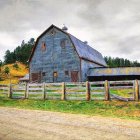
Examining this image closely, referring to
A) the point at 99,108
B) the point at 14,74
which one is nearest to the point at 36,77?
the point at 99,108

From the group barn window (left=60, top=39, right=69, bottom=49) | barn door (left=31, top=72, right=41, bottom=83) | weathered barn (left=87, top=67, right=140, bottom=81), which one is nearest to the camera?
weathered barn (left=87, top=67, right=140, bottom=81)

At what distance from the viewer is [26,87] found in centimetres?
1884

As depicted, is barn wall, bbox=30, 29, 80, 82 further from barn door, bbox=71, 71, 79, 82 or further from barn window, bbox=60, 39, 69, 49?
barn door, bbox=71, 71, 79, 82

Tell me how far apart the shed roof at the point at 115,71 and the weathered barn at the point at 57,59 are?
4.78 ft

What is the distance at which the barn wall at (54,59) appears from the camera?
3325 cm

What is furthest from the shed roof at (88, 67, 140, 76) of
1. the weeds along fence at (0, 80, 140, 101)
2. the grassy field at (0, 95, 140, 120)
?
the grassy field at (0, 95, 140, 120)

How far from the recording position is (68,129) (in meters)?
7.98

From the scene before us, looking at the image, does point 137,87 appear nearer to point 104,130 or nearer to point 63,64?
point 104,130

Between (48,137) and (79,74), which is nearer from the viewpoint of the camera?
(48,137)

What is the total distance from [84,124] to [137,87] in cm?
682

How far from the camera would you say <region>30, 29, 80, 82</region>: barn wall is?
3325 centimetres

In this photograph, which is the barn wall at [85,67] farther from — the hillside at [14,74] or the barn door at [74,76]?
the hillside at [14,74]

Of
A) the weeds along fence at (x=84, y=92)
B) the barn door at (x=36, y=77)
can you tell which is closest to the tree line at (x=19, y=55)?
the barn door at (x=36, y=77)

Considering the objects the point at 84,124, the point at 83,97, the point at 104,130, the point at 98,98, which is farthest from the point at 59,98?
the point at 104,130
